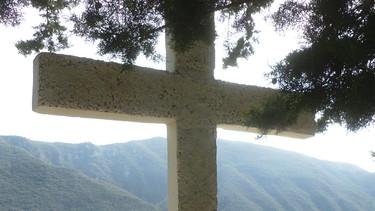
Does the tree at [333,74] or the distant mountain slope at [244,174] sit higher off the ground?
the tree at [333,74]

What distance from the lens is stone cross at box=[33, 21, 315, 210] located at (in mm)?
2256

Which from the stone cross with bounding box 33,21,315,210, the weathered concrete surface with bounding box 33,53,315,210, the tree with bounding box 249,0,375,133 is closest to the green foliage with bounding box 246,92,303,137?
the tree with bounding box 249,0,375,133

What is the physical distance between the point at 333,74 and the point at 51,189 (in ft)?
156

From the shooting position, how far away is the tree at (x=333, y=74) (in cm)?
145

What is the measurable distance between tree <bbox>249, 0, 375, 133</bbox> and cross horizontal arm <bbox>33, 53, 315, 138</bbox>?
0.37m

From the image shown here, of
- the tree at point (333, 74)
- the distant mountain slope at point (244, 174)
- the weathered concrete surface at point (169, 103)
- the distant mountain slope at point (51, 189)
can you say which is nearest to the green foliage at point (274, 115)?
the tree at point (333, 74)

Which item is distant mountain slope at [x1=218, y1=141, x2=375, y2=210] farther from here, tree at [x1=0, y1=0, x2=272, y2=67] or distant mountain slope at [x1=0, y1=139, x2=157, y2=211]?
tree at [x1=0, y1=0, x2=272, y2=67]

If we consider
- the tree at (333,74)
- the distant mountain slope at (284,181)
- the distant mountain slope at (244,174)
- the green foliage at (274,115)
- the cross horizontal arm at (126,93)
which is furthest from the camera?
the distant mountain slope at (244,174)

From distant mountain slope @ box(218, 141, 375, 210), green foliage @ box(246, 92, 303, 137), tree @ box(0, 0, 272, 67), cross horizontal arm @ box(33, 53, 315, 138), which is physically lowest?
distant mountain slope @ box(218, 141, 375, 210)

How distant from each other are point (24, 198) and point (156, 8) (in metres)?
46.3

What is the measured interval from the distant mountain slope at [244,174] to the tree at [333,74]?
51122 mm

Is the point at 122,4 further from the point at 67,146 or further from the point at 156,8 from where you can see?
the point at 67,146

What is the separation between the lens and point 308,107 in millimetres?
1689

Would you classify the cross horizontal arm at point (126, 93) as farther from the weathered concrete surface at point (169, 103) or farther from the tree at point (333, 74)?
the tree at point (333, 74)
